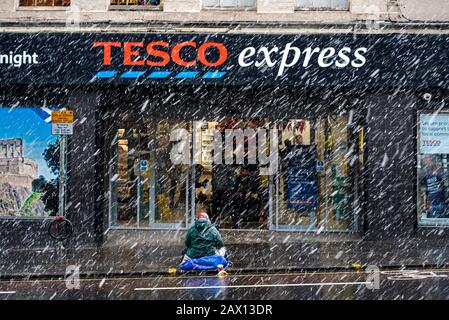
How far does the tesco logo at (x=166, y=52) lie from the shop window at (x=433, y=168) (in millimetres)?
5528

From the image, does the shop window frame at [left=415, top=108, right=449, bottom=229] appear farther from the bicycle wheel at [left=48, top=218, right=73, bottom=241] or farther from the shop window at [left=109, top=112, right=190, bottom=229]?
the bicycle wheel at [left=48, top=218, right=73, bottom=241]

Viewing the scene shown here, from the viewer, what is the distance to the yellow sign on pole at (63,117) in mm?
17248

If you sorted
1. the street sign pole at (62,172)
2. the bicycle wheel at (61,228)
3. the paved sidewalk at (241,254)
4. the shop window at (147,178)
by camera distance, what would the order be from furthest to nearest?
1. the shop window at (147,178)
2. the street sign pole at (62,172)
3. the bicycle wheel at (61,228)
4. the paved sidewalk at (241,254)

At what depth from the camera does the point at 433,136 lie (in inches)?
714

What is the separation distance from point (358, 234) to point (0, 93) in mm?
9843

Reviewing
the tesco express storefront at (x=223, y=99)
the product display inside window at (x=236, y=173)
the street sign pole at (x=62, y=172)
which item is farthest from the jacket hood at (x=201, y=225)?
the product display inside window at (x=236, y=173)

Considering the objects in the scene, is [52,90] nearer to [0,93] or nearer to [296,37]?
[0,93]

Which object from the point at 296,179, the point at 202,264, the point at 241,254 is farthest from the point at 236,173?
the point at 202,264

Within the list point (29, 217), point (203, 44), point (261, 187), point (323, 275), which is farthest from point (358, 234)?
point (29, 217)

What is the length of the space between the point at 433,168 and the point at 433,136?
828 millimetres

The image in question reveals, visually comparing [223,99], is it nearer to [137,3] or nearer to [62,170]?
[137,3]

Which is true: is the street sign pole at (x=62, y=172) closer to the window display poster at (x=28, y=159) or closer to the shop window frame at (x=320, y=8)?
the window display poster at (x=28, y=159)

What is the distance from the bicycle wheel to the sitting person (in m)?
4.23

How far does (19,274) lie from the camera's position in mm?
13492
